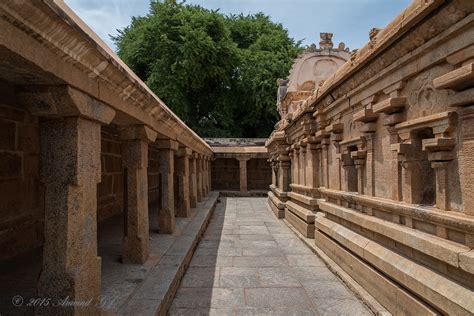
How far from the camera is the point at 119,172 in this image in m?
7.54

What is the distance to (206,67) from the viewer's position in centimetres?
2066

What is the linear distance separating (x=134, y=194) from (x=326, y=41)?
747 cm

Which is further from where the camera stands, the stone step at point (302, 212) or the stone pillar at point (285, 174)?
the stone pillar at point (285, 174)

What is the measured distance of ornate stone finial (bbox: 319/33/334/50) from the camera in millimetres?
8953

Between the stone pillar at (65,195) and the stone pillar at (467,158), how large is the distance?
2.65m

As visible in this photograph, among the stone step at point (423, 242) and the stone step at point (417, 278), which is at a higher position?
the stone step at point (423, 242)

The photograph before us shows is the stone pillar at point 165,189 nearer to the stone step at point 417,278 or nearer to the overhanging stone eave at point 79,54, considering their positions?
the overhanging stone eave at point 79,54

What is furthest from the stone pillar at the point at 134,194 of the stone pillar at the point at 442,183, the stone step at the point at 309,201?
the stone step at the point at 309,201

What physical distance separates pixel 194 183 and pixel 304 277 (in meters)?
5.53

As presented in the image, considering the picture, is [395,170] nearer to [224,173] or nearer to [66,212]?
[66,212]

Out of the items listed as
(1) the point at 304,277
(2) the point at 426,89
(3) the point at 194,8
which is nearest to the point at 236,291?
(1) the point at 304,277

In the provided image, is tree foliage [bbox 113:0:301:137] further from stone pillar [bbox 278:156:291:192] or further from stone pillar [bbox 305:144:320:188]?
stone pillar [bbox 305:144:320:188]

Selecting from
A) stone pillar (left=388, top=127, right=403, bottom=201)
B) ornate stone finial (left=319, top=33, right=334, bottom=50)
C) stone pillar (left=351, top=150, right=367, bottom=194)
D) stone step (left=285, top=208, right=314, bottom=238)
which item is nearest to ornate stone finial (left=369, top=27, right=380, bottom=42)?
stone pillar (left=388, top=127, right=403, bottom=201)

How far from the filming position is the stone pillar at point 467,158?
2158 millimetres
